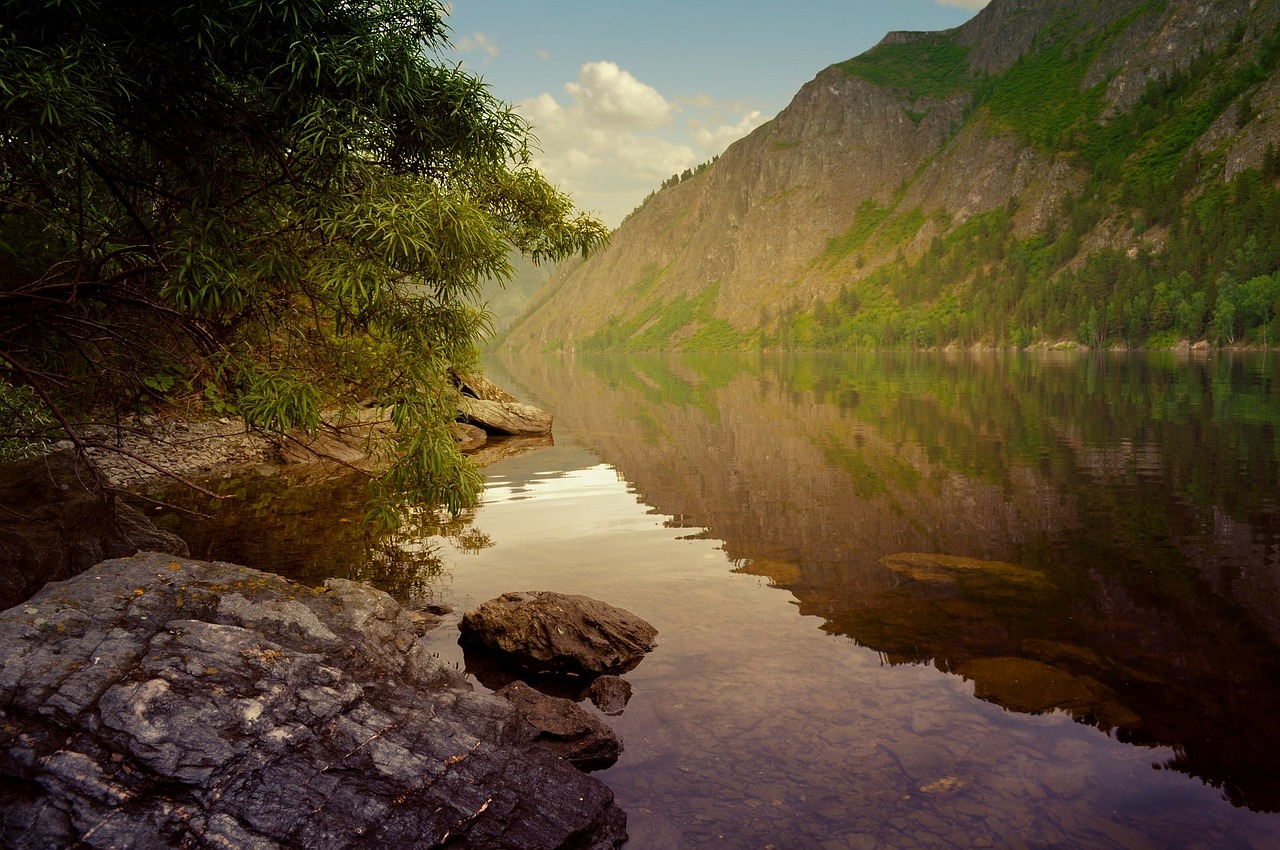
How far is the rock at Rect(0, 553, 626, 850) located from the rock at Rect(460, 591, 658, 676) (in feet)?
9.99

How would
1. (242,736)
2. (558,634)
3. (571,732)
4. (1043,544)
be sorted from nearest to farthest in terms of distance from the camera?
(242,736)
(571,732)
(558,634)
(1043,544)

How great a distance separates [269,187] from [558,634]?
808cm

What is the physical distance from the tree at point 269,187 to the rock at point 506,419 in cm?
3127

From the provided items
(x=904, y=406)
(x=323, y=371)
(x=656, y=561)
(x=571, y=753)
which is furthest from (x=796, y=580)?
(x=904, y=406)

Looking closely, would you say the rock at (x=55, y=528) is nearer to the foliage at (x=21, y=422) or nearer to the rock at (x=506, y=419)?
the foliage at (x=21, y=422)

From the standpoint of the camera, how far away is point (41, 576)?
12.0 meters

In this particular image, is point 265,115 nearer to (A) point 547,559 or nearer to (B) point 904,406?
(A) point 547,559

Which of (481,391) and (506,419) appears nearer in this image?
(506,419)

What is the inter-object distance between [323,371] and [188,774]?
7.51 m

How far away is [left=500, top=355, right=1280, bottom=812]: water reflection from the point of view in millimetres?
11188

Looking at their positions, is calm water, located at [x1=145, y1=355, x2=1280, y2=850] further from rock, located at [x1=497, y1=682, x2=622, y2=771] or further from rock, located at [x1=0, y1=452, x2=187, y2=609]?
rock, located at [x1=0, y1=452, x2=187, y2=609]

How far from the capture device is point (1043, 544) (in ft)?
62.0

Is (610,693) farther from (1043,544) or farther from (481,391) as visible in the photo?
(481,391)

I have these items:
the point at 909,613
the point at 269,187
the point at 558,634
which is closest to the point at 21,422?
the point at 269,187
